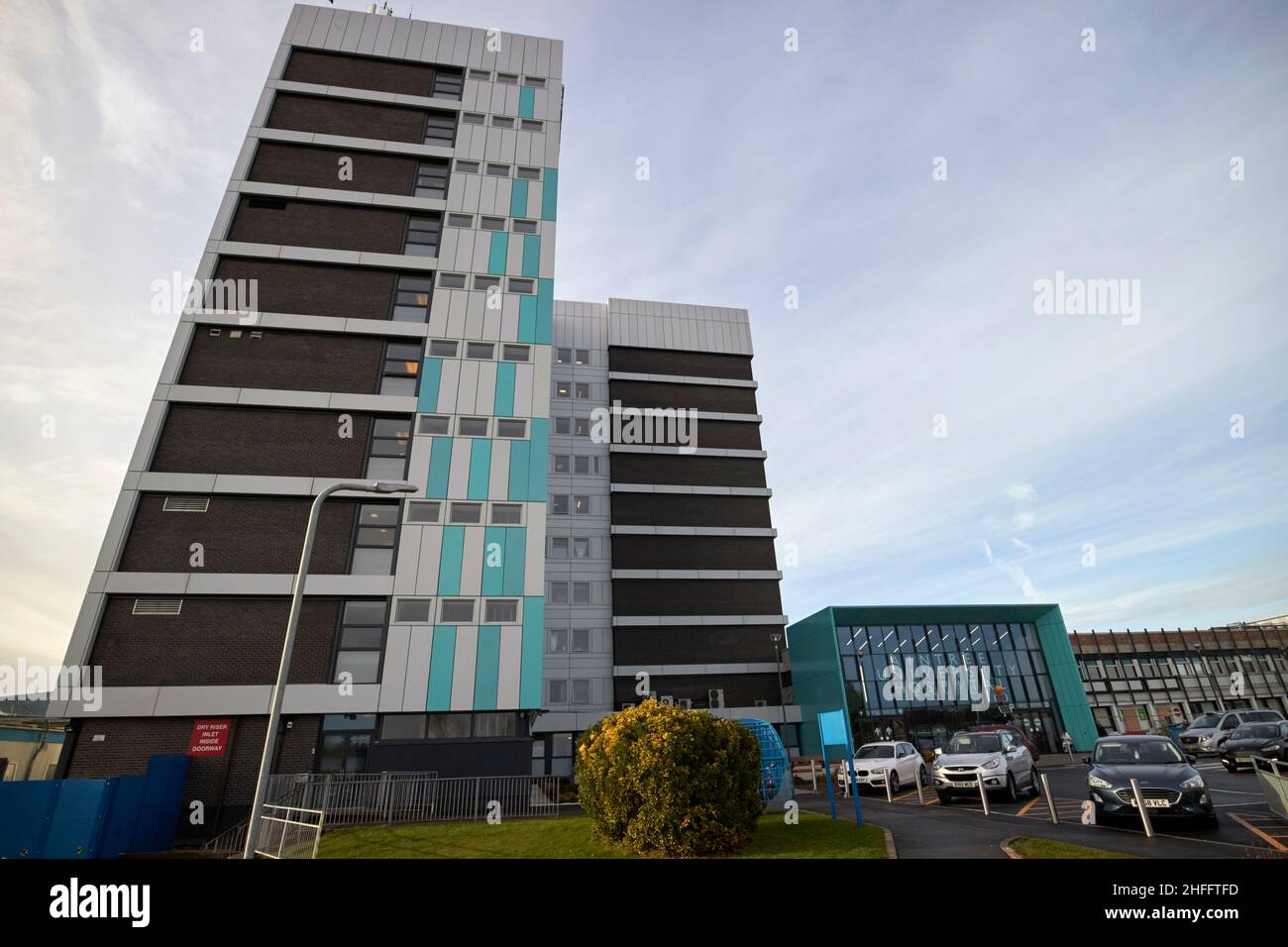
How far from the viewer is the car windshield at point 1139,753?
12.7 meters

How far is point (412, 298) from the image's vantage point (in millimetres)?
26609

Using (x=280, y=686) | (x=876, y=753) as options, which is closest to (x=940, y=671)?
(x=876, y=753)

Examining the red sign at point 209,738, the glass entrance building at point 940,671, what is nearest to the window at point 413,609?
the red sign at point 209,738

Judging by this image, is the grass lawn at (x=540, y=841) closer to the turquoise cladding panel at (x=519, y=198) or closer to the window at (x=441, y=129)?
the turquoise cladding panel at (x=519, y=198)

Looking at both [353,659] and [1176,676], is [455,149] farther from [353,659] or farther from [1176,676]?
[1176,676]

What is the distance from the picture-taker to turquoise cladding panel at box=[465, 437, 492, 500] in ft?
76.6

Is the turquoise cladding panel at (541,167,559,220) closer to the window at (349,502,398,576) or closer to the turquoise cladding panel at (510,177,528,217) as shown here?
the turquoise cladding panel at (510,177,528,217)

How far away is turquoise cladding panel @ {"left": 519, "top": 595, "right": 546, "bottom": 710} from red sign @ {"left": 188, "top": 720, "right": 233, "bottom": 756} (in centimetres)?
936

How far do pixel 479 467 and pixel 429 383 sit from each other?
4.32 metres

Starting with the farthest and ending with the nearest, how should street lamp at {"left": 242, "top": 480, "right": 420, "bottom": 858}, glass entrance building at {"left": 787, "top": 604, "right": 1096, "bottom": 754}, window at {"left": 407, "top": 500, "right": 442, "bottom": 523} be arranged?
glass entrance building at {"left": 787, "top": 604, "right": 1096, "bottom": 754}
window at {"left": 407, "top": 500, "right": 442, "bottom": 523}
street lamp at {"left": 242, "top": 480, "right": 420, "bottom": 858}

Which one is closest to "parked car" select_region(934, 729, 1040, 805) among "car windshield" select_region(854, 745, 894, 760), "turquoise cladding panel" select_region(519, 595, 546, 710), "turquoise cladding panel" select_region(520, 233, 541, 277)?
"car windshield" select_region(854, 745, 894, 760)

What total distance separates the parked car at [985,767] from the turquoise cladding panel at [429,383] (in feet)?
71.6

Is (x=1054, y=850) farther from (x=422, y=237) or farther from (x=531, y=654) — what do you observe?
(x=422, y=237)
